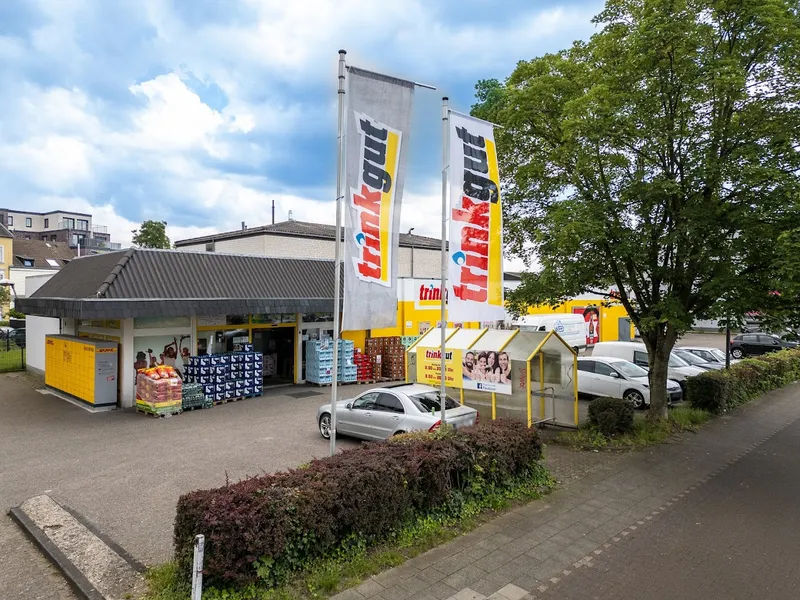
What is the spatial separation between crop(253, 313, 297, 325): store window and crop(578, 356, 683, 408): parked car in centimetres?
1021

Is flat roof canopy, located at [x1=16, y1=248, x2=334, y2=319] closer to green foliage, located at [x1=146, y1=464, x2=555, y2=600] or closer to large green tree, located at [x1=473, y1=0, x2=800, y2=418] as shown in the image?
large green tree, located at [x1=473, y1=0, x2=800, y2=418]

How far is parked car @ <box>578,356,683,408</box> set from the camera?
621 inches

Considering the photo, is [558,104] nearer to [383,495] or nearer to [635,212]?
[635,212]

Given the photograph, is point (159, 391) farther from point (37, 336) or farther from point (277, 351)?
point (37, 336)

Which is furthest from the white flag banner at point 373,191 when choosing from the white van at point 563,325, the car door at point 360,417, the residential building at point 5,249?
the residential building at point 5,249

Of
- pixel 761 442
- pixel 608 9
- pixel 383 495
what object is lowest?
pixel 761 442

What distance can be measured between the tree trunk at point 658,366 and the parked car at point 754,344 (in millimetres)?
22306

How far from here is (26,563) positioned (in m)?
6.14

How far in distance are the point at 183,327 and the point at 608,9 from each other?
46.6 ft

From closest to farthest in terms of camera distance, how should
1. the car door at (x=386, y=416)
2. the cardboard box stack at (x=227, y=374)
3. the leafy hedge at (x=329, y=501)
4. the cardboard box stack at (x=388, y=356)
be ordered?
the leafy hedge at (x=329, y=501), the car door at (x=386, y=416), the cardboard box stack at (x=227, y=374), the cardboard box stack at (x=388, y=356)

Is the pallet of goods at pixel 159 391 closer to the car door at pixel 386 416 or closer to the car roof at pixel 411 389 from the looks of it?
the car roof at pixel 411 389

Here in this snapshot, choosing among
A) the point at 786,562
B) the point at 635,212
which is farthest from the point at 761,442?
the point at 786,562

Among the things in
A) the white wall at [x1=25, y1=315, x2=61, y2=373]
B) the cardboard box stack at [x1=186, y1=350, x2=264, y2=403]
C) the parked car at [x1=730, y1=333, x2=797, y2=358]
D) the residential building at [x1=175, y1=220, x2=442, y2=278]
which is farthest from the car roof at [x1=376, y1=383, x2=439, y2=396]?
the parked car at [x1=730, y1=333, x2=797, y2=358]

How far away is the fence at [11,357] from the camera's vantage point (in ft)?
74.4
